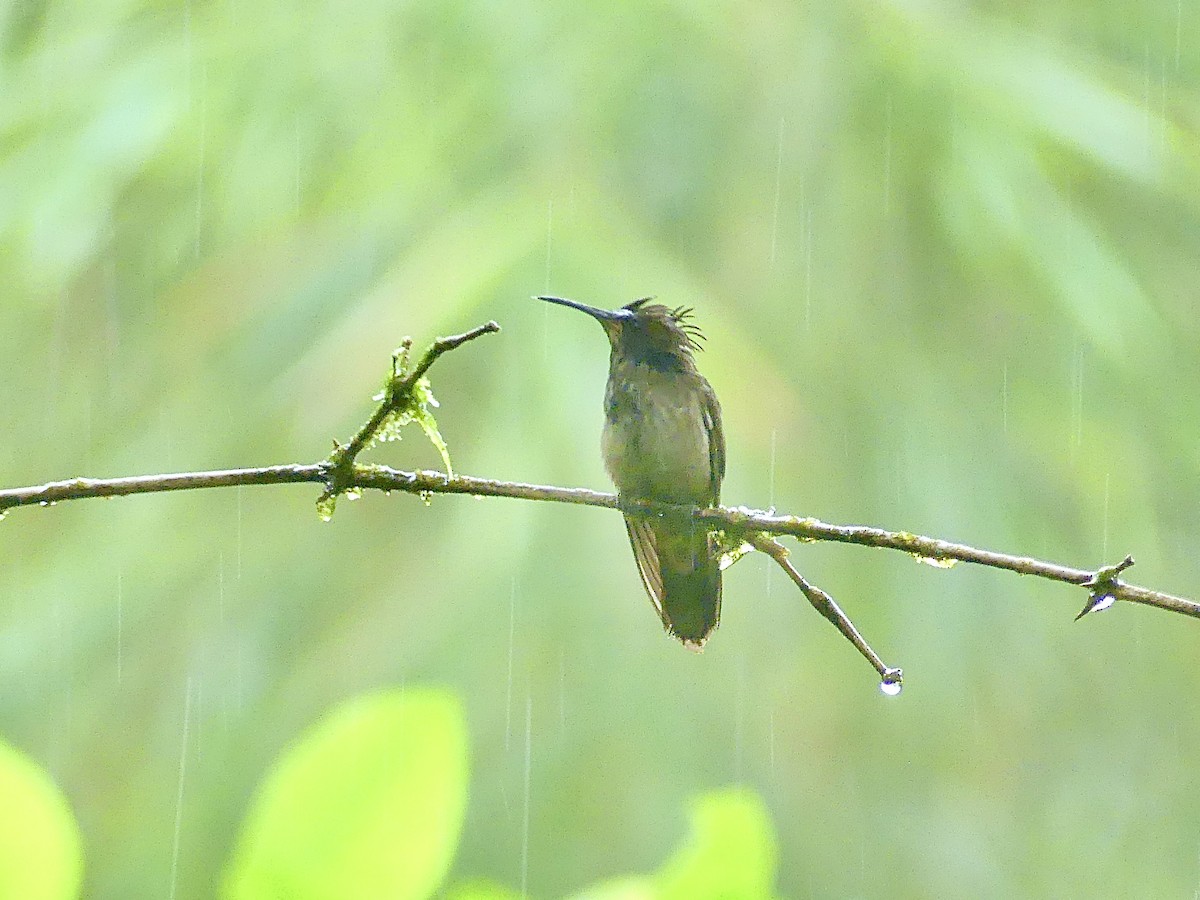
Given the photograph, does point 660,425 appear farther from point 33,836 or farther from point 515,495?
point 33,836

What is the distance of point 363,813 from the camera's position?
462 mm

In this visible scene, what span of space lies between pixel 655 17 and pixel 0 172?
5.23 feet

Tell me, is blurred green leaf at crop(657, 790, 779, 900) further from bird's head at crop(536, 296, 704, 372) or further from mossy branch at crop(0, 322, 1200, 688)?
bird's head at crop(536, 296, 704, 372)

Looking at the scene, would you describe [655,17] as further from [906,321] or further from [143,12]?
[143,12]

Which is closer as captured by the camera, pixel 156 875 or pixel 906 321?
pixel 156 875

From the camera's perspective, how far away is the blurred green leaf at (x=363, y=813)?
448 millimetres

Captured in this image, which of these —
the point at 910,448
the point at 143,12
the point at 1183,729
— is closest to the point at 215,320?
the point at 143,12

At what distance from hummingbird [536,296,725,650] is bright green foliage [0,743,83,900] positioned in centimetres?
129

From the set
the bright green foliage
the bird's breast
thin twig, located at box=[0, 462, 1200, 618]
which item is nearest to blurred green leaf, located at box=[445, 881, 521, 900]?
the bright green foliage

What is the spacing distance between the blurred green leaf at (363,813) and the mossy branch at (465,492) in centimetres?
30

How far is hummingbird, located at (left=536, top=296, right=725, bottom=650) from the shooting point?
1768 mm

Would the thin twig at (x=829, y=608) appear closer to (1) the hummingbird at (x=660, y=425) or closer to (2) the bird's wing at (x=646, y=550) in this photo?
(2) the bird's wing at (x=646, y=550)

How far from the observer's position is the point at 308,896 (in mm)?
446

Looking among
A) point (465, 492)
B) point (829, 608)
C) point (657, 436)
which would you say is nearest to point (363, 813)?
point (465, 492)
